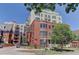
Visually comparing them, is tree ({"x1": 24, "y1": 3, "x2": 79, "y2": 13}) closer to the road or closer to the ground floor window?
the ground floor window

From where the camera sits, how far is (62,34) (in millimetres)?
3461

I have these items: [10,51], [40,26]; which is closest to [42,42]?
[40,26]

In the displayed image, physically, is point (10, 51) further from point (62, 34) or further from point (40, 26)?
point (62, 34)

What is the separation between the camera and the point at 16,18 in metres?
3.45

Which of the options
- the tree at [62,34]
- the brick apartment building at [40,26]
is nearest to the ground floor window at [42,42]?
the brick apartment building at [40,26]

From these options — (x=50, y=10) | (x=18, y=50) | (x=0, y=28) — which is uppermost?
(x=50, y=10)

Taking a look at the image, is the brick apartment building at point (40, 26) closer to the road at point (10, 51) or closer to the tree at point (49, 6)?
the tree at point (49, 6)

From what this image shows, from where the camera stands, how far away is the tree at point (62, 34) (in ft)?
11.2

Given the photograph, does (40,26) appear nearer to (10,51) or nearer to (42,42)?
(42,42)

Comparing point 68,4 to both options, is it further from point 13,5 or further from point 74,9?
point 13,5

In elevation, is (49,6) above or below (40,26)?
above

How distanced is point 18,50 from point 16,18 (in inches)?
15.3

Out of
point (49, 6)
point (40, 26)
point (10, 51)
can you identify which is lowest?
point (10, 51)

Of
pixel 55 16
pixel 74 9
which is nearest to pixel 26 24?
pixel 55 16
